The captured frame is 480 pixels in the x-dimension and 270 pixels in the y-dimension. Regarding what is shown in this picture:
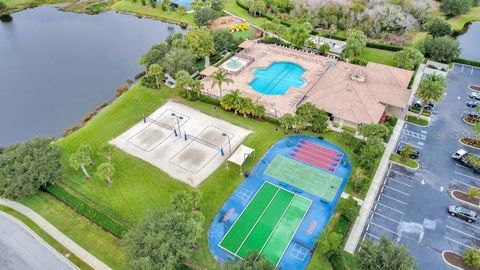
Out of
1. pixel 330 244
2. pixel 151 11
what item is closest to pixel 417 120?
pixel 330 244

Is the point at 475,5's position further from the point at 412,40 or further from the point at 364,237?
the point at 364,237

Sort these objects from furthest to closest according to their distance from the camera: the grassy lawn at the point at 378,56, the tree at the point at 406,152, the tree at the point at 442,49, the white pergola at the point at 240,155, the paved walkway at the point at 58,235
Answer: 1. the grassy lawn at the point at 378,56
2. the tree at the point at 442,49
3. the tree at the point at 406,152
4. the white pergola at the point at 240,155
5. the paved walkway at the point at 58,235

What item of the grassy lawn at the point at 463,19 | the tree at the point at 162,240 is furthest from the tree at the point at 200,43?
the grassy lawn at the point at 463,19

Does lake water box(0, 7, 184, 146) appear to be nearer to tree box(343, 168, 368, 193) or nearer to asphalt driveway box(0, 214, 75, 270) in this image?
asphalt driveway box(0, 214, 75, 270)

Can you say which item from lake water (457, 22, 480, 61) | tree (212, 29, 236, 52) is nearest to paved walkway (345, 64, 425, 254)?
lake water (457, 22, 480, 61)

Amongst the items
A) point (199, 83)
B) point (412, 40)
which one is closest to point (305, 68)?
point (199, 83)

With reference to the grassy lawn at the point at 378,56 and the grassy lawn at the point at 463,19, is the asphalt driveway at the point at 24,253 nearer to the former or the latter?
the grassy lawn at the point at 378,56

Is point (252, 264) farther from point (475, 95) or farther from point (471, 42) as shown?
point (471, 42)
